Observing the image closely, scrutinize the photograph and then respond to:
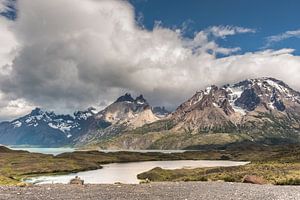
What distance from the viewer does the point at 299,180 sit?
55.6 m

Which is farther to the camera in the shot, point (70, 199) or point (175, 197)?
point (175, 197)

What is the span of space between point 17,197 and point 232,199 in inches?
665

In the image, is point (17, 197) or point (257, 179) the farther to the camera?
point (257, 179)

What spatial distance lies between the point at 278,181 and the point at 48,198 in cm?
3706

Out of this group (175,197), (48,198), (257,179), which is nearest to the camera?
(48,198)

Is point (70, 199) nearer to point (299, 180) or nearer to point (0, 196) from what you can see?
point (0, 196)

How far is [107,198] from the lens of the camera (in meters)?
31.1

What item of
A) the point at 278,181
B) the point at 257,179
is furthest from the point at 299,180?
the point at 257,179

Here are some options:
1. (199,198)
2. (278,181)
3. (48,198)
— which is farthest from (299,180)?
(48,198)

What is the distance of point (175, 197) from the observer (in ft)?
107

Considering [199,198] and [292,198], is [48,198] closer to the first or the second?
[199,198]

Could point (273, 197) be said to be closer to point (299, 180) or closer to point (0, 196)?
point (0, 196)

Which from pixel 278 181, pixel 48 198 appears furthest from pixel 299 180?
pixel 48 198

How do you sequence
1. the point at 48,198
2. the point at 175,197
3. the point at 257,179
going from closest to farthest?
the point at 48,198 < the point at 175,197 < the point at 257,179
